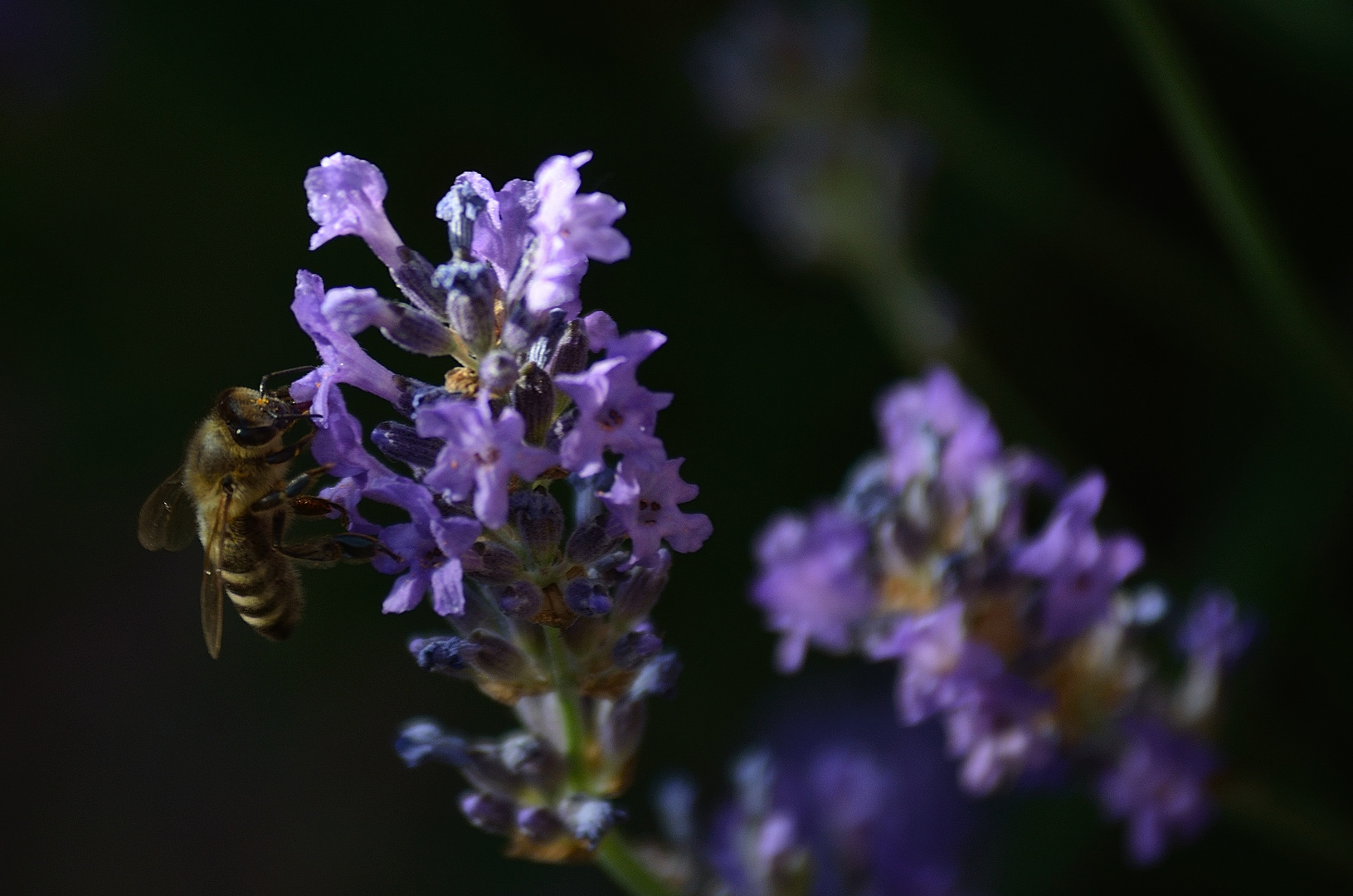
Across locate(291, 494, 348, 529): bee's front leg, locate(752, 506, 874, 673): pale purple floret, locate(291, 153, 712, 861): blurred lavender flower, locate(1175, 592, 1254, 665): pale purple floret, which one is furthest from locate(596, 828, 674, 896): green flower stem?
locate(1175, 592, 1254, 665): pale purple floret

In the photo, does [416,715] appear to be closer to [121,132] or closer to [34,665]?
[34,665]

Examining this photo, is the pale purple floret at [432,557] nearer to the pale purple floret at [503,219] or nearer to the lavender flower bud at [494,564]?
the lavender flower bud at [494,564]

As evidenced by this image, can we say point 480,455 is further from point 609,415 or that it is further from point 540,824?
point 540,824

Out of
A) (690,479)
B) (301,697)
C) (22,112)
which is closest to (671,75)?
(690,479)

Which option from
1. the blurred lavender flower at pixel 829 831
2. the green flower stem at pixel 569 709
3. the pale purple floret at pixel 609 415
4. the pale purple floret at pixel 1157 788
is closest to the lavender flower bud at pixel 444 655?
the green flower stem at pixel 569 709

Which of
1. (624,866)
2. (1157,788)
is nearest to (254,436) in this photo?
(624,866)
